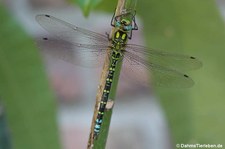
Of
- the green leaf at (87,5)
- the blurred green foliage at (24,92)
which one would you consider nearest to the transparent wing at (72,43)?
the blurred green foliage at (24,92)

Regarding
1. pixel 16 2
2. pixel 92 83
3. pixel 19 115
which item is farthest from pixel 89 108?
pixel 19 115

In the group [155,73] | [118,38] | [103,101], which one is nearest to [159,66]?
[155,73]

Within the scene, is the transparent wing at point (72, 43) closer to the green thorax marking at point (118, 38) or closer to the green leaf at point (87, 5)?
the green thorax marking at point (118, 38)

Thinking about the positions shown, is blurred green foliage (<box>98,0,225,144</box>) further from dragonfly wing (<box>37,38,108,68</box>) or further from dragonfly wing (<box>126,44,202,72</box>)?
dragonfly wing (<box>37,38,108,68</box>)

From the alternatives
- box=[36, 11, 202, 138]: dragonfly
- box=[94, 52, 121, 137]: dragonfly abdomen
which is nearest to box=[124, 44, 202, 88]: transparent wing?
box=[36, 11, 202, 138]: dragonfly

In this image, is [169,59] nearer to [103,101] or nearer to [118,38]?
[118,38]

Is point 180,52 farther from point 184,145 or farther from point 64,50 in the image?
point 64,50
